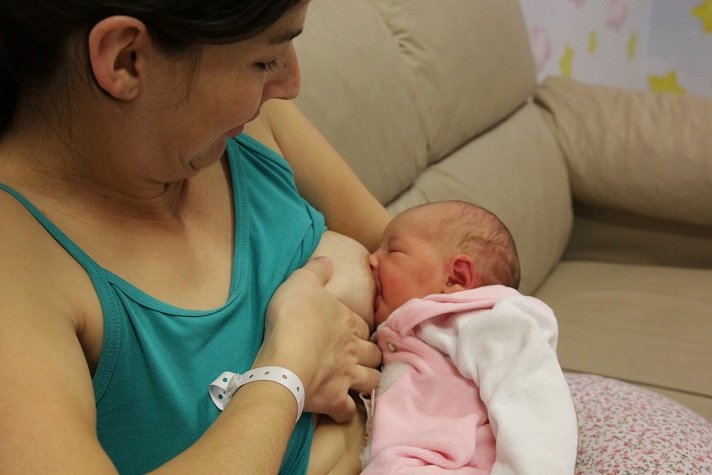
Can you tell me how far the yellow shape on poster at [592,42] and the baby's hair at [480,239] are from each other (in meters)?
2.44

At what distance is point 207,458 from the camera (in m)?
0.90

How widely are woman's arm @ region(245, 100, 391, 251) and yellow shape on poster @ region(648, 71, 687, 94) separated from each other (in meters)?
2.92

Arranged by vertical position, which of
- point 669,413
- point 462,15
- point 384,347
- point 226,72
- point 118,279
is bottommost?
point 669,413

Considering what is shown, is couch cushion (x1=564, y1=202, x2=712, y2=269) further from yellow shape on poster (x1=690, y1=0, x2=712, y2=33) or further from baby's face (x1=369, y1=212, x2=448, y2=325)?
yellow shape on poster (x1=690, y1=0, x2=712, y2=33)

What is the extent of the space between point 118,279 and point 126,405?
0.46 ft

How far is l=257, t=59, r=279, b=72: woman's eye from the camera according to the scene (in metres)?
1.00

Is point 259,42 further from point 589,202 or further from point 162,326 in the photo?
point 589,202

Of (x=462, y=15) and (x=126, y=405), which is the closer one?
(x=126, y=405)

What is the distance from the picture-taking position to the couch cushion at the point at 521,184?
216cm

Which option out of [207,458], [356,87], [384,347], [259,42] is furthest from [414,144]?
[207,458]

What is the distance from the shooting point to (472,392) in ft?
4.01

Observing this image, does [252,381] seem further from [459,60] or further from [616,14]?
[616,14]

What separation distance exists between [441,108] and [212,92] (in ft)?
4.03

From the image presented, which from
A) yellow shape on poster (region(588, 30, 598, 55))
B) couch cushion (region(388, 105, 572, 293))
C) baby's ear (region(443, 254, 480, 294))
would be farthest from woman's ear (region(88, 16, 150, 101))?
yellow shape on poster (region(588, 30, 598, 55))
